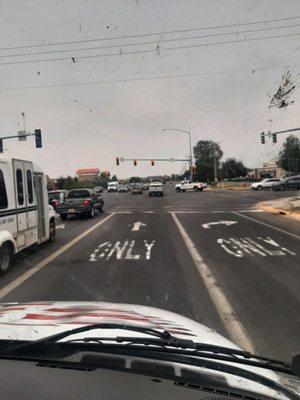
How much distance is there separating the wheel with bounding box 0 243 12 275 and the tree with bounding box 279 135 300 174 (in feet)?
404

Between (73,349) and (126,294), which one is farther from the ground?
(73,349)

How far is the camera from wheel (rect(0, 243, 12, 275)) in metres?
10.9

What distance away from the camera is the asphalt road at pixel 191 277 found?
684 centimetres

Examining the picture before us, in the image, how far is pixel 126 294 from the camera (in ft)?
27.9

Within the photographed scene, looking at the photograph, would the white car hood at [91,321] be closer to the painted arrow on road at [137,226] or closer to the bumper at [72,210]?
the painted arrow on road at [137,226]

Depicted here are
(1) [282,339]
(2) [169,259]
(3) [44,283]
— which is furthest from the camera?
(2) [169,259]

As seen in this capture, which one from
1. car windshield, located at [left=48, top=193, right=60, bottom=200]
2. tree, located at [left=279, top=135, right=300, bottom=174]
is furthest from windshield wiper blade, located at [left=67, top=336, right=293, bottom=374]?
tree, located at [left=279, top=135, right=300, bottom=174]

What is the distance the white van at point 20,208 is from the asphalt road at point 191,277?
480 millimetres

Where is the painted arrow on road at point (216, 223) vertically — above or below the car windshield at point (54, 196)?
below

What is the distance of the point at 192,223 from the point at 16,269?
12.2 meters

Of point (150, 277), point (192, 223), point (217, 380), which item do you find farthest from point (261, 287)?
point (192, 223)

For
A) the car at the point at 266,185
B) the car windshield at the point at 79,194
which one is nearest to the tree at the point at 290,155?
the car at the point at 266,185

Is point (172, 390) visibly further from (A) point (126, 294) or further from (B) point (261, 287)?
(B) point (261, 287)

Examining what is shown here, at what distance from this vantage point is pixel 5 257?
11.1 m
